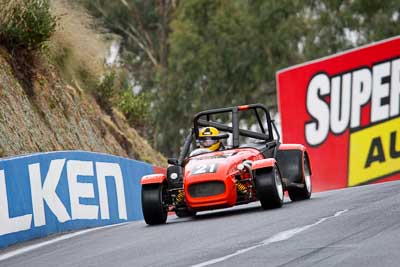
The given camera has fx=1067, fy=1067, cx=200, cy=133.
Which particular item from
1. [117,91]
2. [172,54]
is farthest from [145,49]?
[117,91]

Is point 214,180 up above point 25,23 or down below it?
below

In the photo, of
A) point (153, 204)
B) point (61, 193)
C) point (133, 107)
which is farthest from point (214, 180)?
Answer: point (133, 107)

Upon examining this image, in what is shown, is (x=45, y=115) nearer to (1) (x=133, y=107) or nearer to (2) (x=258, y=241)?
(1) (x=133, y=107)

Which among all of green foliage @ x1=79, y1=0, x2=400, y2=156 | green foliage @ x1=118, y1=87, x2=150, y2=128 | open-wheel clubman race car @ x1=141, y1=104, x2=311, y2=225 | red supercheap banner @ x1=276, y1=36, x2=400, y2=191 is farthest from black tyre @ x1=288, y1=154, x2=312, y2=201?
green foliage @ x1=79, y1=0, x2=400, y2=156

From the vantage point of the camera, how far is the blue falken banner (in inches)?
571

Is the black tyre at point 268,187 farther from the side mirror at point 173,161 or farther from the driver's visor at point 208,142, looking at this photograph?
the driver's visor at point 208,142

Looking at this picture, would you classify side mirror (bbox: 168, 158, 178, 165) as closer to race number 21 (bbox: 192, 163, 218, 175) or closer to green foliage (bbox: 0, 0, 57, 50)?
race number 21 (bbox: 192, 163, 218, 175)

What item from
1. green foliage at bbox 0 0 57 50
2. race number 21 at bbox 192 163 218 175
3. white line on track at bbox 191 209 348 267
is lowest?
white line on track at bbox 191 209 348 267

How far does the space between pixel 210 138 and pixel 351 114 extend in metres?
12.1

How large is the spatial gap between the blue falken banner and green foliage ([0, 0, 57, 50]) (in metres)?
4.53

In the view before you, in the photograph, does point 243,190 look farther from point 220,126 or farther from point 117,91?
point 117,91

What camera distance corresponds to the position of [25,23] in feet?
72.4

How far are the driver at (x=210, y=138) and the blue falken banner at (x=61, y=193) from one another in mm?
2002

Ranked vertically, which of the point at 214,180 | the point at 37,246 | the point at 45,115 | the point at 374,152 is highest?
the point at 45,115
